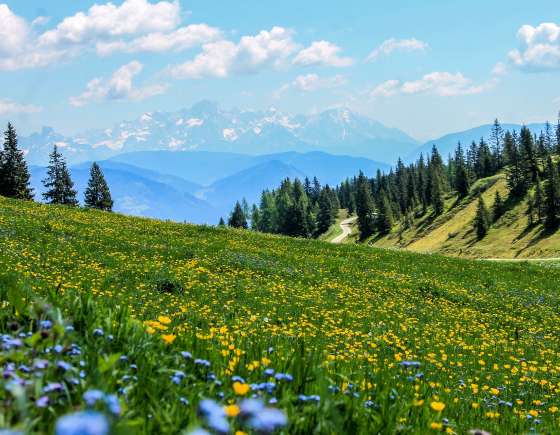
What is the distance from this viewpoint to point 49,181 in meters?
86.2

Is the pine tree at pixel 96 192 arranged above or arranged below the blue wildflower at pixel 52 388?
above

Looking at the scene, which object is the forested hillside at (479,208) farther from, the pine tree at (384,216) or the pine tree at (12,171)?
the pine tree at (12,171)

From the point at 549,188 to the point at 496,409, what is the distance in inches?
4961

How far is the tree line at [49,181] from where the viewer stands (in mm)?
73562

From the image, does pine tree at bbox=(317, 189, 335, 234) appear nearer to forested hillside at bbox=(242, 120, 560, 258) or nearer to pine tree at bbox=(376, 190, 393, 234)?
forested hillside at bbox=(242, 120, 560, 258)

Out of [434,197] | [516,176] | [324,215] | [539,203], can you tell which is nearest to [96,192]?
[324,215]

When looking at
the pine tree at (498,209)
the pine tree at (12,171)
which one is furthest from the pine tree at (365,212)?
the pine tree at (12,171)

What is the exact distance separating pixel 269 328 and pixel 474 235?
13460 cm

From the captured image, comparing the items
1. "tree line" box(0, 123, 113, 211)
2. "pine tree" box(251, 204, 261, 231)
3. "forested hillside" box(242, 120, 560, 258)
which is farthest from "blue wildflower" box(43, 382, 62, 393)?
"pine tree" box(251, 204, 261, 231)

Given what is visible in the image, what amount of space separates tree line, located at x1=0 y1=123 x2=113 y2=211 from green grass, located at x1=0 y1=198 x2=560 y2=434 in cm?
4575

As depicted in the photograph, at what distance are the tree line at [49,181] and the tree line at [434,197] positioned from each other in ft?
135

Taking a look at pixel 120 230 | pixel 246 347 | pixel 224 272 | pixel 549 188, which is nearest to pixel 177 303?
pixel 224 272

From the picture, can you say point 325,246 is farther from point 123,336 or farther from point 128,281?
point 123,336

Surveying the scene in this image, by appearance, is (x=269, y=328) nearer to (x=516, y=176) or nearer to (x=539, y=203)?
(x=539, y=203)
